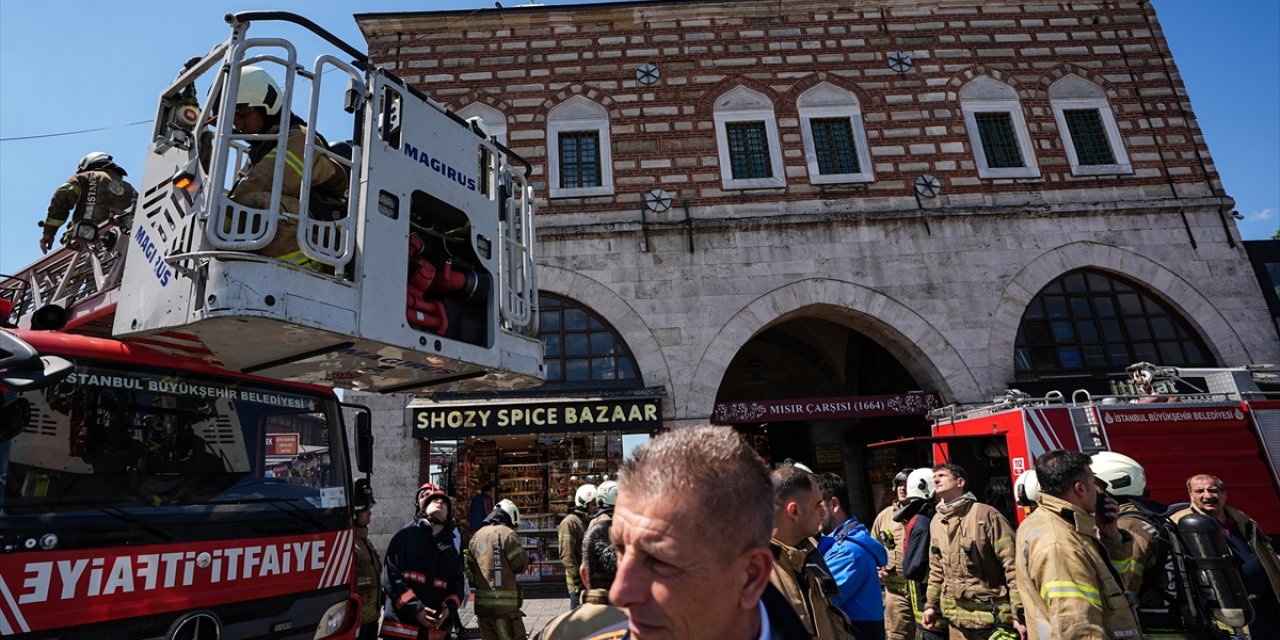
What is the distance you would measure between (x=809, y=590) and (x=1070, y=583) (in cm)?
116

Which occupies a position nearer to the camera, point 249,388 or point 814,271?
point 249,388

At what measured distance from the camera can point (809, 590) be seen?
119 inches

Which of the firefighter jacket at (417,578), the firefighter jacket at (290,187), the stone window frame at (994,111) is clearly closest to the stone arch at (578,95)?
the stone window frame at (994,111)

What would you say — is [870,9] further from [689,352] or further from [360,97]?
[360,97]

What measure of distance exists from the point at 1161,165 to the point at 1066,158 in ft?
6.21

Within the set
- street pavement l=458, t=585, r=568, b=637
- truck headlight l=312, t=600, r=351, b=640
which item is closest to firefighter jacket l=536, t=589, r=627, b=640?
truck headlight l=312, t=600, r=351, b=640

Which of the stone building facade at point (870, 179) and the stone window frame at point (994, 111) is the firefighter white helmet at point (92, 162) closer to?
the stone building facade at point (870, 179)

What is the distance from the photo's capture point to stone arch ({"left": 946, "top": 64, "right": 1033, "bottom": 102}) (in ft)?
41.7

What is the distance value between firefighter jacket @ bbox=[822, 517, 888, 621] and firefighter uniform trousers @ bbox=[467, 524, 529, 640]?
305cm

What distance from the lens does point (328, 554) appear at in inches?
154

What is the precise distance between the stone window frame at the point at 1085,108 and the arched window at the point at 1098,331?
7.23 ft

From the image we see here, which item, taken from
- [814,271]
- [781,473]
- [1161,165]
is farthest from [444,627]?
[1161,165]

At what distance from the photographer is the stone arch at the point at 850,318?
10922 millimetres

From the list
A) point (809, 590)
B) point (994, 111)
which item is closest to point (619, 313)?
point (809, 590)
